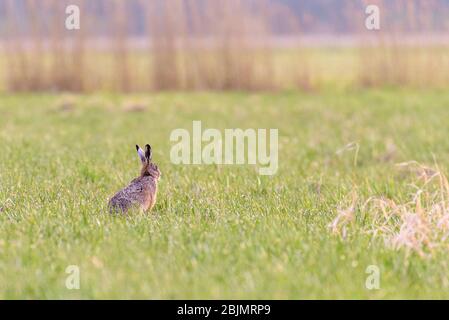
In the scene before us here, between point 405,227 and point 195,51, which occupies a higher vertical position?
point 195,51

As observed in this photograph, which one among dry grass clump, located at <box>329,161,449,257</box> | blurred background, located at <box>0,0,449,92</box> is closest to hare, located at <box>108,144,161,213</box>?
dry grass clump, located at <box>329,161,449,257</box>

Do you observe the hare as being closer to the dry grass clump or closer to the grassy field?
the grassy field

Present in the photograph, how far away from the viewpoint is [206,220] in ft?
19.1

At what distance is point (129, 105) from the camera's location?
14.9m

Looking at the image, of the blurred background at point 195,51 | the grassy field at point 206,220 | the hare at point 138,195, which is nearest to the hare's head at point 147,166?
the hare at point 138,195

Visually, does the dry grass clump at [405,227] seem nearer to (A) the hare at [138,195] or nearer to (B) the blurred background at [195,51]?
(A) the hare at [138,195]

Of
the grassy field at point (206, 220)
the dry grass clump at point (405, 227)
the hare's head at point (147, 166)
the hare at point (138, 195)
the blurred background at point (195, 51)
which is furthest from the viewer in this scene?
the blurred background at point (195, 51)

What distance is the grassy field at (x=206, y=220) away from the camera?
448 centimetres

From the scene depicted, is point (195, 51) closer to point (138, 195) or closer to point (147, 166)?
point (147, 166)

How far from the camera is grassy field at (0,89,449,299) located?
4484mm

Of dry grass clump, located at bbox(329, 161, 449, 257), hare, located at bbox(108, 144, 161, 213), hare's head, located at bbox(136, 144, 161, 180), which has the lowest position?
dry grass clump, located at bbox(329, 161, 449, 257)

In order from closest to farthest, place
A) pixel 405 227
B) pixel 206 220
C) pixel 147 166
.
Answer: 1. pixel 405 227
2. pixel 206 220
3. pixel 147 166

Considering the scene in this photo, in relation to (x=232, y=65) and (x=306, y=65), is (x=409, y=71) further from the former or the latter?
(x=232, y=65)

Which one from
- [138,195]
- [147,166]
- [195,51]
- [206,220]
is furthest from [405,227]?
[195,51]
